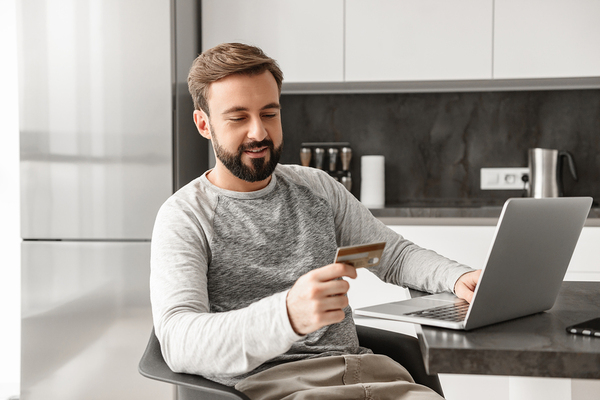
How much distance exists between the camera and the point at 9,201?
3006mm

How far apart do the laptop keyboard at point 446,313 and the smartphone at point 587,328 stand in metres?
0.16

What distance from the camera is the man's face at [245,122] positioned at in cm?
122

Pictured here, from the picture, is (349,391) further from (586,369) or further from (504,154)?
(504,154)

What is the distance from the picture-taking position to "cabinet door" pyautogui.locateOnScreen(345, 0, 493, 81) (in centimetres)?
257

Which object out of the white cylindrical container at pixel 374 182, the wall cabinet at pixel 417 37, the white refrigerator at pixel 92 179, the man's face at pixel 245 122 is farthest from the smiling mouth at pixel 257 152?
the white cylindrical container at pixel 374 182

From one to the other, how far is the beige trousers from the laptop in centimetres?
17

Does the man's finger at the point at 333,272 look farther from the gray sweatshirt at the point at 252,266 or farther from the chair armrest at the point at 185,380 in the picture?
the chair armrest at the point at 185,380

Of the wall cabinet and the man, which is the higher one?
the wall cabinet

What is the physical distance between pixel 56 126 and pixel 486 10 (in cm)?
197

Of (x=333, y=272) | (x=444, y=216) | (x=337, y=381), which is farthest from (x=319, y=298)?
(x=444, y=216)

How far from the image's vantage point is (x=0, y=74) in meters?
3.00

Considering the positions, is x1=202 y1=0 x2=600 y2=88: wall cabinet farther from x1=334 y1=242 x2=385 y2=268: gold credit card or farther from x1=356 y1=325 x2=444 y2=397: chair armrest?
x1=334 y1=242 x2=385 y2=268: gold credit card

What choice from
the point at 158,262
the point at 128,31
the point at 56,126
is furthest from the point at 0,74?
the point at 158,262

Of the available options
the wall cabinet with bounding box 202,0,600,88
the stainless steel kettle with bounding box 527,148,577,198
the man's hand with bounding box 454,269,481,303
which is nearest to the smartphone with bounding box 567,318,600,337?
the man's hand with bounding box 454,269,481,303
